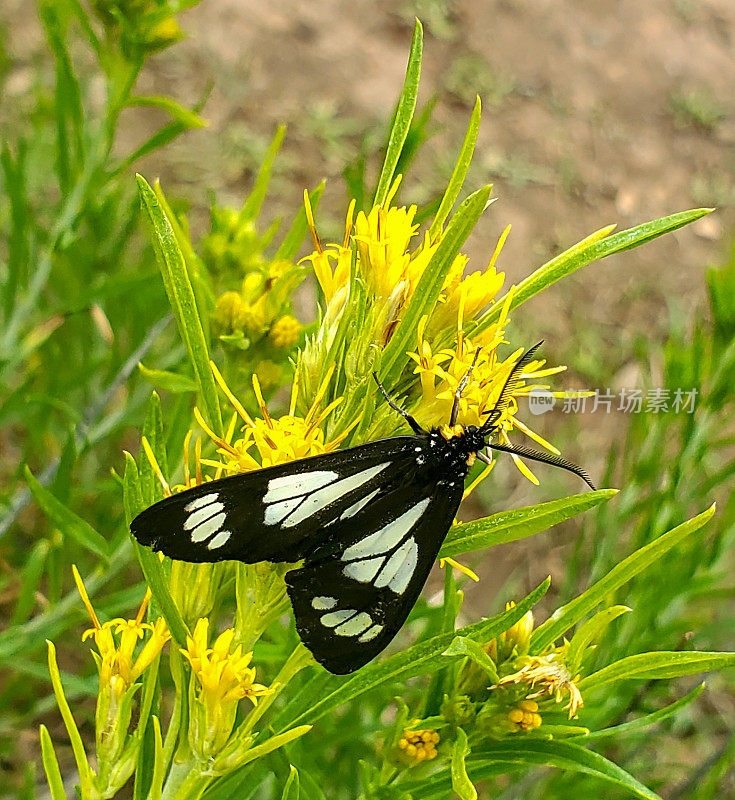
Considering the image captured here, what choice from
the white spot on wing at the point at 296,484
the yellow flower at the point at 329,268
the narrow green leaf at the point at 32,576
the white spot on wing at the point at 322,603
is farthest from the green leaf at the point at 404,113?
the narrow green leaf at the point at 32,576

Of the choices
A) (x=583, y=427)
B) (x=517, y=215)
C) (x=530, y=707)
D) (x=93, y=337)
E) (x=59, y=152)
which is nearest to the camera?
(x=530, y=707)

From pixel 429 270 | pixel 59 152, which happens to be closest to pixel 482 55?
pixel 59 152

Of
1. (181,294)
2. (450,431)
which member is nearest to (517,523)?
(450,431)

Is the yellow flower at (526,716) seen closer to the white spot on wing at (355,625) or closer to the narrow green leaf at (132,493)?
the white spot on wing at (355,625)

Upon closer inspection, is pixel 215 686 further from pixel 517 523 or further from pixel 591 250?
pixel 591 250

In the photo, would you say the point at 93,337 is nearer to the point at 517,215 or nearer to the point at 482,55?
the point at 517,215

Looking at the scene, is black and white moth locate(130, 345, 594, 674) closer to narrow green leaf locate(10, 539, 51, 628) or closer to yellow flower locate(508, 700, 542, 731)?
yellow flower locate(508, 700, 542, 731)
